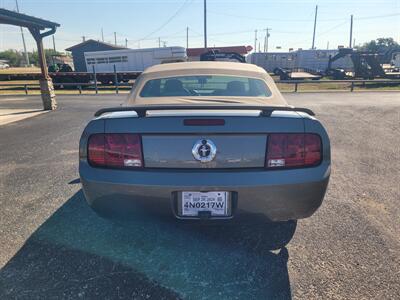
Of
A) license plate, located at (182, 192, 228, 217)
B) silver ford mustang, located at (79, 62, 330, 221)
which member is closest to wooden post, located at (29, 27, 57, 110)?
silver ford mustang, located at (79, 62, 330, 221)

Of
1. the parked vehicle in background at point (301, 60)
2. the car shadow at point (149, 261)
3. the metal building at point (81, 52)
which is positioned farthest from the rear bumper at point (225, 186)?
the metal building at point (81, 52)

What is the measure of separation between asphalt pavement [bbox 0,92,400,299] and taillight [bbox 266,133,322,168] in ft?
1.83

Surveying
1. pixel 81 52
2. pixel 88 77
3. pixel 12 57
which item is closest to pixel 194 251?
pixel 88 77

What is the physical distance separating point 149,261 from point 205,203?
0.79 metres

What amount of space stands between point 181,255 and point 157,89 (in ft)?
6.09

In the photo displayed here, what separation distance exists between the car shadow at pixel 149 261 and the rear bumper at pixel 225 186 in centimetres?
18

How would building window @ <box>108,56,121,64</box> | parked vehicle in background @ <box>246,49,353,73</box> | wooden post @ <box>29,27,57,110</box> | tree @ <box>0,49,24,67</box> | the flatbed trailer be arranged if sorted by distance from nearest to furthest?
wooden post @ <box>29,27,57,110</box> < the flatbed trailer < building window @ <box>108,56,121,64</box> < parked vehicle in background @ <box>246,49,353,73</box> < tree @ <box>0,49,24,67</box>

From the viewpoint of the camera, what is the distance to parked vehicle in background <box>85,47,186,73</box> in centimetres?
2673

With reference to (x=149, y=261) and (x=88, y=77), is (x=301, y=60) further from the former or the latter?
(x=149, y=261)

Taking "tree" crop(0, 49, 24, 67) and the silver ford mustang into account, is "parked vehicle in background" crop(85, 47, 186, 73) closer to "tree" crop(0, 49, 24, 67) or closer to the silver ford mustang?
the silver ford mustang

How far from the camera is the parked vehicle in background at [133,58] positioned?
1052 inches

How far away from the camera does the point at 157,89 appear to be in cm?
324

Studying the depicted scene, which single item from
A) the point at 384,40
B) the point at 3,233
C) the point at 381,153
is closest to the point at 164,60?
the point at 381,153

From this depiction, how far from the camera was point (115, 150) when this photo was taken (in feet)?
6.88
